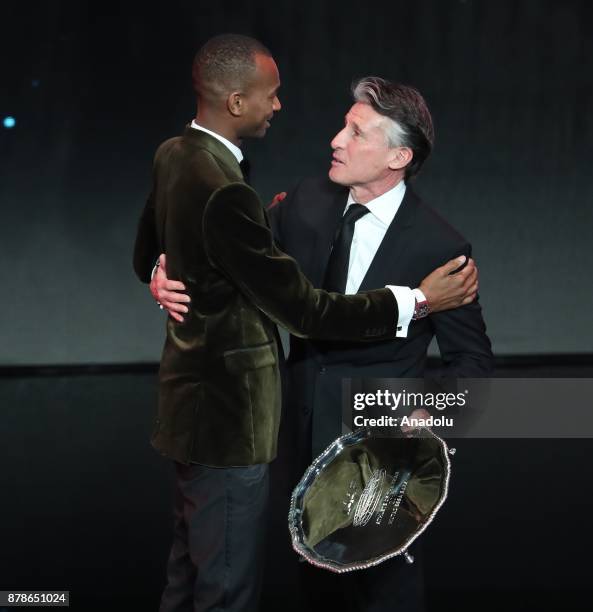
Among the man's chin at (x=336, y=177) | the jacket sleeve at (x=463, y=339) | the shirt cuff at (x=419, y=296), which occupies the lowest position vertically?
the jacket sleeve at (x=463, y=339)

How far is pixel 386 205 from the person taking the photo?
7.55 ft

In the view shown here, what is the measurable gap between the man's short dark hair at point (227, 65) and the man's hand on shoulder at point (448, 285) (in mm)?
583

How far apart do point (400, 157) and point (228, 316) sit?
58cm

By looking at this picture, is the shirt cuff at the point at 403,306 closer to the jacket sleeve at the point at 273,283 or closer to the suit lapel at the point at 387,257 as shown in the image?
the jacket sleeve at the point at 273,283

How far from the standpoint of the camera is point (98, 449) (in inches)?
185

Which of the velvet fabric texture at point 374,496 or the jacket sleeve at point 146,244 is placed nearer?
the velvet fabric texture at point 374,496

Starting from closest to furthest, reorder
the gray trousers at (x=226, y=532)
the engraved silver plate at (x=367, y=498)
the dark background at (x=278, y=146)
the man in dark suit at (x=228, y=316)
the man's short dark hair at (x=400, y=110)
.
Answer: the engraved silver plate at (x=367, y=498), the man in dark suit at (x=228, y=316), the gray trousers at (x=226, y=532), the man's short dark hair at (x=400, y=110), the dark background at (x=278, y=146)

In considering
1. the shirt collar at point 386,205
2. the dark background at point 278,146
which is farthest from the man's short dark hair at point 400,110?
the dark background at point 278,146

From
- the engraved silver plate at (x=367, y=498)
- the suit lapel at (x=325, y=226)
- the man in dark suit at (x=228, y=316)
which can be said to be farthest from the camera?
the suit lapel at (x=325, y=226)

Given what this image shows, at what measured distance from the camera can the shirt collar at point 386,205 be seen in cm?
229

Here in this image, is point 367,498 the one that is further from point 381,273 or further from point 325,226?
point 325,226

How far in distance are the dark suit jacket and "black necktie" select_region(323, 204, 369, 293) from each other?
40mm

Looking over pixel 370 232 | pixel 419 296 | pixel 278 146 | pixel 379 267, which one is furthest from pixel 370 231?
pixel 278 146

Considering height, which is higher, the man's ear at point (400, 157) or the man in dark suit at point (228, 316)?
the man's ear at point (400, 157)
